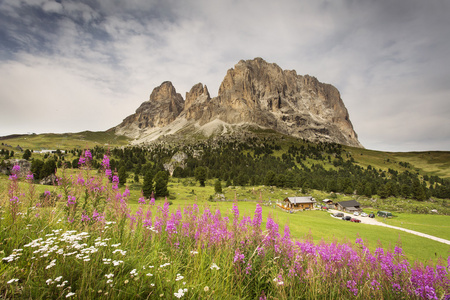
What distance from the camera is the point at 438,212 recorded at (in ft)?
196

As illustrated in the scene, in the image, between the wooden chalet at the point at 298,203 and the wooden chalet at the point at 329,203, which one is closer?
the wooden chalet at the point at 298,203

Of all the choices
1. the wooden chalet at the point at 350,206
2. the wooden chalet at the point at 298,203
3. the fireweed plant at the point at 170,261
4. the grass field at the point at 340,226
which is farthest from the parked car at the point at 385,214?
the fireweed plant at the point at 170,261

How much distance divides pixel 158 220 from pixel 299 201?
191 feet

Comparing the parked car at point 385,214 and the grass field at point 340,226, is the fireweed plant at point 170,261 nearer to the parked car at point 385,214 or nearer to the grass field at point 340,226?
the grass field at point 340,226

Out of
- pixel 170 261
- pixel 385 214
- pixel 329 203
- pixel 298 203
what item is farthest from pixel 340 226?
pixel 329 203

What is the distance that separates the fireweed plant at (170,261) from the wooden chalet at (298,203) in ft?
180

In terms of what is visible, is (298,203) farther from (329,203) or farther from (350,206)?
(329,203)

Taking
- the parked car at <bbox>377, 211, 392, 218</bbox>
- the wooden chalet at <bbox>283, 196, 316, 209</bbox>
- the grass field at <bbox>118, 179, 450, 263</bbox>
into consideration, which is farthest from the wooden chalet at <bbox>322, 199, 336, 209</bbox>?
the parked car at <bbox>377, 211, 392, 218</bbox>

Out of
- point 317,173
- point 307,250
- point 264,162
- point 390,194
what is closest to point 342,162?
point 317,173

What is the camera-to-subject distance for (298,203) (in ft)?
190

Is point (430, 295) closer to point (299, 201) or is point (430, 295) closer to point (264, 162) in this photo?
point (299, 201)

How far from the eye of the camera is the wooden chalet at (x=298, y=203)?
188ft

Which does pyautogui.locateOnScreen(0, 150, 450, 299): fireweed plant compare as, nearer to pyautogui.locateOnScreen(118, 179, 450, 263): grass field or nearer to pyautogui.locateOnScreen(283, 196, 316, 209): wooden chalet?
pyautogui.locateOnScreen(118, 179, 450, 263): grass field

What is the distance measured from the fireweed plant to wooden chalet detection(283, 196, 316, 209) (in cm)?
5491
